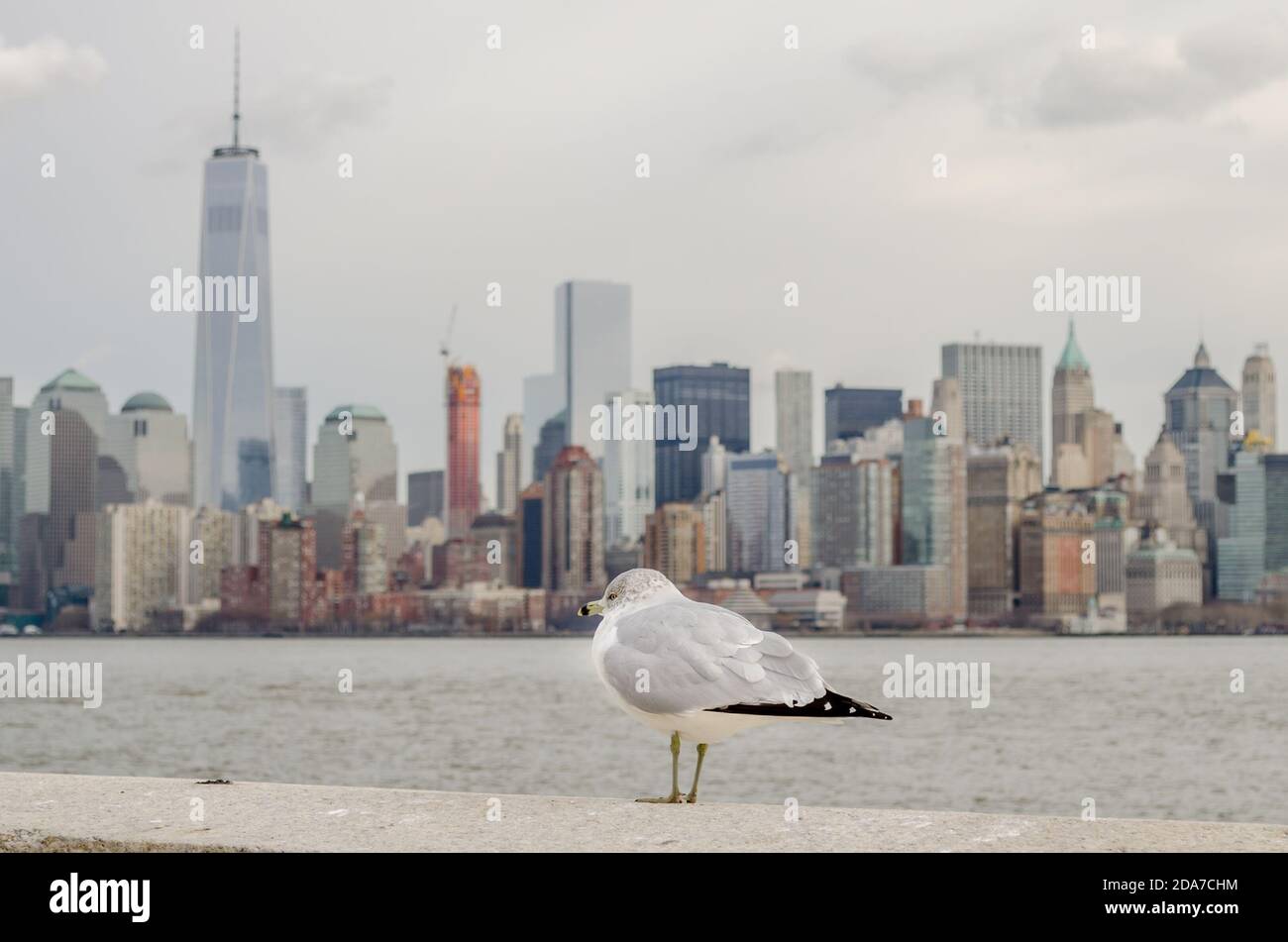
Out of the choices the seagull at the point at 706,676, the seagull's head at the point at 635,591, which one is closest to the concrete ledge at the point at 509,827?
the seagull at the point at 706,676

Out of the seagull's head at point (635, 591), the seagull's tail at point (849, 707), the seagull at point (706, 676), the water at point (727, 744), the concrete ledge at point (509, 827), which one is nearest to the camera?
the concrete ledge at point (509, 827)

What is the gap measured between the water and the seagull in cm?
3542

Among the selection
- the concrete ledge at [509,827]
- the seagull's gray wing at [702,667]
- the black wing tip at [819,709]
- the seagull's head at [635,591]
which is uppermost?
the seagull's head at [635,591]

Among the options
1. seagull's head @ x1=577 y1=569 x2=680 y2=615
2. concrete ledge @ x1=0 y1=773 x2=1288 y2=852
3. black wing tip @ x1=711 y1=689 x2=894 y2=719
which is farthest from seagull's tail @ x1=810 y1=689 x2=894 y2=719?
seagull's head @ x1=577 y1=569 x2=680 y2=615

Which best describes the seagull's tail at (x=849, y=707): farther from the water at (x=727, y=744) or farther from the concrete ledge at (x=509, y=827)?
the water at (x=727, y=744)

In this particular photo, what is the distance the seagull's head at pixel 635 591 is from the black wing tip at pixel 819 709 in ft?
3.32

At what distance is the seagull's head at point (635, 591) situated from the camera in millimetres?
10258

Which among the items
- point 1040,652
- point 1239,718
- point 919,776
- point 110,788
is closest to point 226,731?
point 919,776

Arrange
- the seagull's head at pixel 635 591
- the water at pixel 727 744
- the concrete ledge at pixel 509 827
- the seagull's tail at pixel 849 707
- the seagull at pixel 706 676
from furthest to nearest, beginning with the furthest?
the water at pixel 727 744
the seagull's head at pixel 635 591
the seagull at pixel 706 676
the seagull's tail at pixel 849 707
the concrete ledge at pixel 509 827

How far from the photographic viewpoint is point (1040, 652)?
185 metres

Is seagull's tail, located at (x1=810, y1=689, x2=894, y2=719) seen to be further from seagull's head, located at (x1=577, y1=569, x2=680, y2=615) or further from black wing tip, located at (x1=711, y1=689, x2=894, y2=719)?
seagull's head, located at (x1=577, y1=569, x2=680, y2=615)

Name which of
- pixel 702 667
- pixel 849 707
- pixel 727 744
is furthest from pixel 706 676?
pixel 727 744

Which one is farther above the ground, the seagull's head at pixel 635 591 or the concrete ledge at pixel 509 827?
the seagull's head at pixel 635 591
